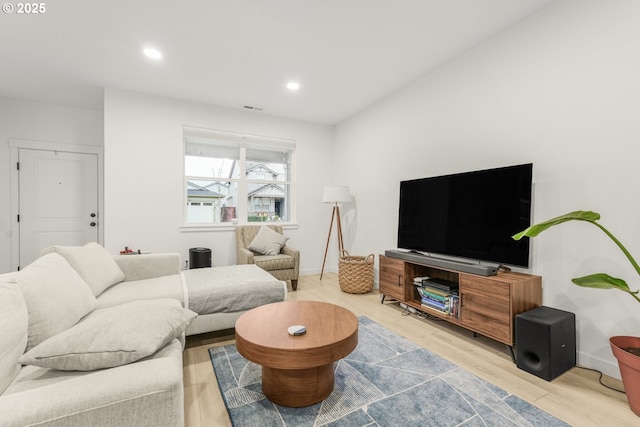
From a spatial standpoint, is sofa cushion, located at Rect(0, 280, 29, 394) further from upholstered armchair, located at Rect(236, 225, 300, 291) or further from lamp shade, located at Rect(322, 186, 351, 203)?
lamp shade, located at Rect(322, 186, 351, 203)

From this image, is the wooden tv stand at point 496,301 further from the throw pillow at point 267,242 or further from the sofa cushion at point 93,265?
the sofa cushion at point 93,265

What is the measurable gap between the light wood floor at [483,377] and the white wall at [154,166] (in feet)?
6.53

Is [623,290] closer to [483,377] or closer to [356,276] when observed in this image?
[483,377]

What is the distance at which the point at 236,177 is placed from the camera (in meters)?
4.76

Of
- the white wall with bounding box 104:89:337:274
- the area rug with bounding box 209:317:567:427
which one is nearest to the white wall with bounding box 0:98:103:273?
the white wall with bounding box 104:89:337:274

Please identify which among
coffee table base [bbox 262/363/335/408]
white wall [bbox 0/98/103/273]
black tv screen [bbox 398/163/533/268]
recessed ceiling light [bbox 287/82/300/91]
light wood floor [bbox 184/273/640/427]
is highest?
recessed ceiling light [bbox 287/82/300/91]

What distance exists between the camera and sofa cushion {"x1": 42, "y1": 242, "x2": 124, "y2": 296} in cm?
209

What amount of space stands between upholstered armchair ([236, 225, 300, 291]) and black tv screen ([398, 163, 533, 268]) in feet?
5.11

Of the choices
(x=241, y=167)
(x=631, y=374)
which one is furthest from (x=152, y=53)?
(x=631, y=374)

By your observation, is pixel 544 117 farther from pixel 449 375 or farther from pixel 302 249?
pixel 302 249

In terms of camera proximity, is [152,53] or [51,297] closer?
[51,297]

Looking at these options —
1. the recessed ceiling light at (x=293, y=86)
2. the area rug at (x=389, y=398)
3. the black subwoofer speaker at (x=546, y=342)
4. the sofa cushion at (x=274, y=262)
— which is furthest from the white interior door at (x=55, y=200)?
the black subwoofer speaker at (x=546, y=342)

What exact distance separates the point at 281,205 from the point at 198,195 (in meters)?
1.39

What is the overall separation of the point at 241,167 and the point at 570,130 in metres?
4.09
